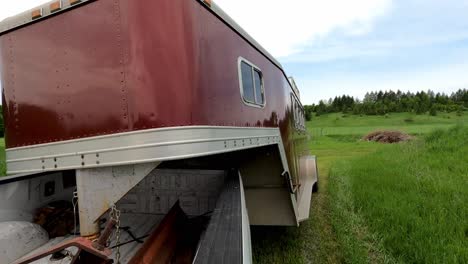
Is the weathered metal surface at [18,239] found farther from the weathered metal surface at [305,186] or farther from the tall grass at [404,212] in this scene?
the tall grass at [404,212]

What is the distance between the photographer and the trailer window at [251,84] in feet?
11.2

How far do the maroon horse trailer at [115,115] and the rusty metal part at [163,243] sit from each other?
0.01m

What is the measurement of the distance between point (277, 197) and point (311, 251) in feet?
3.81

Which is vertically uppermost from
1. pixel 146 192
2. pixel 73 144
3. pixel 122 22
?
pixel 122 22

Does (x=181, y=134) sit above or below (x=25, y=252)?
above

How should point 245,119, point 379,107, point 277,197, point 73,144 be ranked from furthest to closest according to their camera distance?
point 379,107, point 277,197, point 245,119, point 73,144

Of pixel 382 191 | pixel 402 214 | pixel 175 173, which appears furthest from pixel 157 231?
pixel 382 191

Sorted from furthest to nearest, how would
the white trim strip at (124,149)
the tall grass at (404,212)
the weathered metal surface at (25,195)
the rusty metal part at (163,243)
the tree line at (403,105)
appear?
the tree line at (403,105) < the tall grass at (404,212) < the weathered metal surface at (25,195) < the rusty metal part at (163,243) < the white trim strip at (124,149)

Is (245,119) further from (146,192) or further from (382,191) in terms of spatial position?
(382,191)

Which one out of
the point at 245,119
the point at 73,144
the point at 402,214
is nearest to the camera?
the point at 73,144

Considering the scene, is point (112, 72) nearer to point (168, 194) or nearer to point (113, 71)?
point (113, 71)

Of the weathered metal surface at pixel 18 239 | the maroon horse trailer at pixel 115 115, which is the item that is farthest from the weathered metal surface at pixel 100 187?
the weathered metal surface at pixel 18 239

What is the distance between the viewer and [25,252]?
286 cm

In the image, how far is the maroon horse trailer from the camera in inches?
84.8
